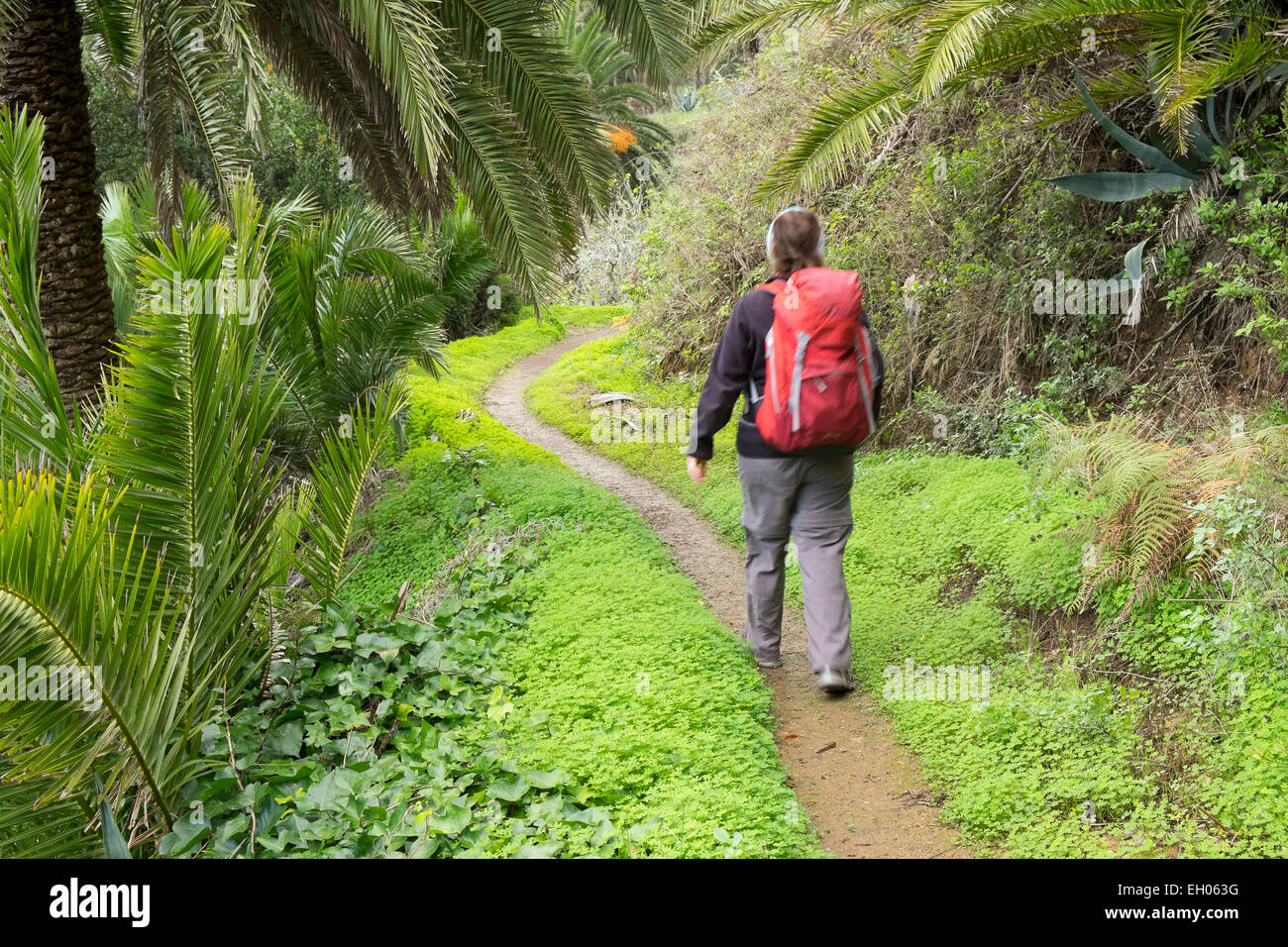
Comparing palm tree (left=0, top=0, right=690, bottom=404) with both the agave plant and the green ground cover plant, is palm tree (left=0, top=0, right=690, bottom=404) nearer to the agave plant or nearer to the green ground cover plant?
the agave plant

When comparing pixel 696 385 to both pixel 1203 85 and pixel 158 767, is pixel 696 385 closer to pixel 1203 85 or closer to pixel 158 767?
pixel 1203 85

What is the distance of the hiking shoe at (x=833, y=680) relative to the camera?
192 inches

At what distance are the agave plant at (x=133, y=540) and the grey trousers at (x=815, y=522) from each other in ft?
7.58

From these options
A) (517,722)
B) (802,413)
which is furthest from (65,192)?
(802,413)

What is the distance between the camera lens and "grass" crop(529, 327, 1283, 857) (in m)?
3.89

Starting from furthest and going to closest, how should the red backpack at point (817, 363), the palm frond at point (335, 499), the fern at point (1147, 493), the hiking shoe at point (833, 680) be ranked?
the palm frond at point (335, 499) < the hiking shoe at point (833, 680) < the fern at point (1147, 493) < the red backpack at point (817, 363)

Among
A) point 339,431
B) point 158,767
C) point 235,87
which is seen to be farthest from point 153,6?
point 158,767

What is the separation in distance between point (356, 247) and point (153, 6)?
224 centimetres

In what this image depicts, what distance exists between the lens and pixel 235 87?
9.29m

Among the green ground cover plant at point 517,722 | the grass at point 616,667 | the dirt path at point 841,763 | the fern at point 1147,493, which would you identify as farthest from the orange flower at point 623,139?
the fern at point 1147,493

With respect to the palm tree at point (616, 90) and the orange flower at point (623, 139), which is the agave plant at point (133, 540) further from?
the orange flower at point (623, 139)

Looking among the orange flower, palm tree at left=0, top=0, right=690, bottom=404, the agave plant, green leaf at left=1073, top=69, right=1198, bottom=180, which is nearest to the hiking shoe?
the agave plant

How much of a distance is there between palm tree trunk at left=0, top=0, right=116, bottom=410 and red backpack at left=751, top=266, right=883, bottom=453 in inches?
178

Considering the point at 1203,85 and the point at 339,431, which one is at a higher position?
the point at 1203,85
